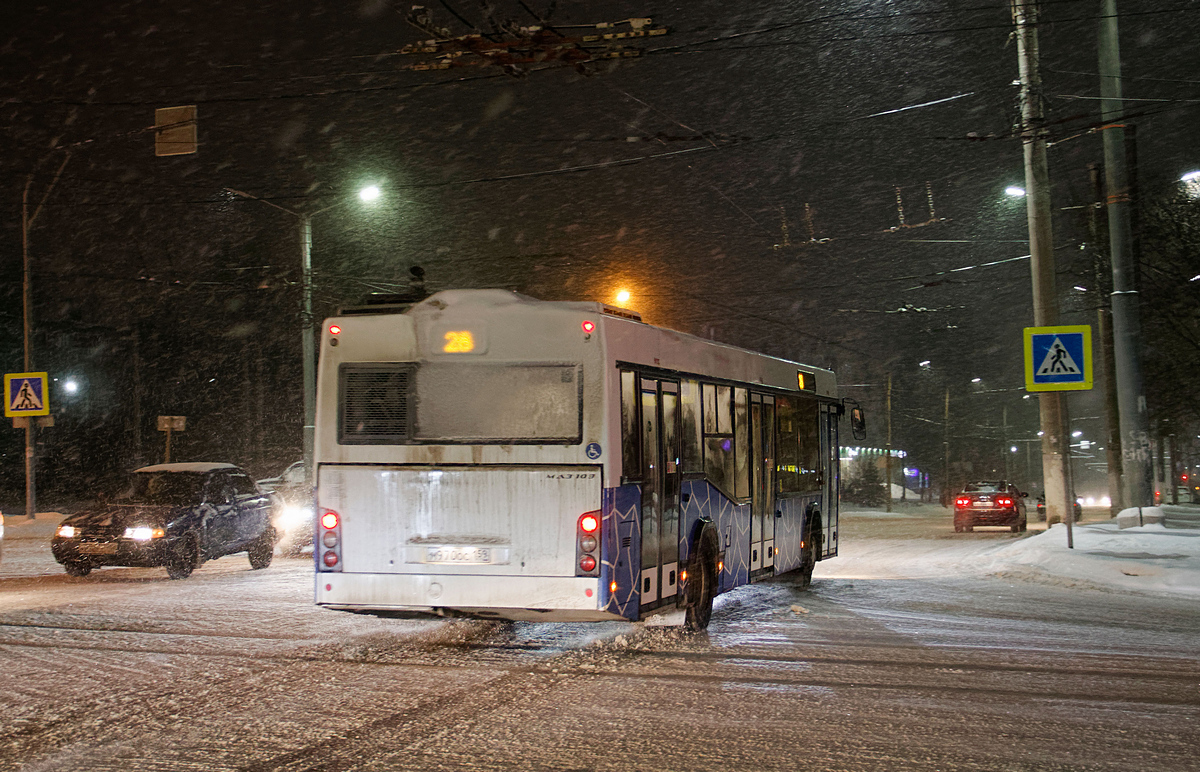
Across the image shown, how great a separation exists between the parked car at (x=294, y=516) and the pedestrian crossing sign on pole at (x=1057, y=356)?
13.0 metres

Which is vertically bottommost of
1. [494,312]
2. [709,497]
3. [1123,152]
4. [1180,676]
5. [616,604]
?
[1180,676]

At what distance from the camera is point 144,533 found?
632 inches

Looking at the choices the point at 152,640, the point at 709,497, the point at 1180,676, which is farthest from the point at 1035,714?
the point at 152,640

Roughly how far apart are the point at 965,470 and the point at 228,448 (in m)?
55.9

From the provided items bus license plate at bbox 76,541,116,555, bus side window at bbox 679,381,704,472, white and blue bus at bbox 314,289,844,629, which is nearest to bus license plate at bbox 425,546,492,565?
white and blue bus at bbox 314,289,844,629

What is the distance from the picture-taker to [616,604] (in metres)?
8.96

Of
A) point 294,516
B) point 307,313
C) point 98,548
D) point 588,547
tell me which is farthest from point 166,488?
point 588,547

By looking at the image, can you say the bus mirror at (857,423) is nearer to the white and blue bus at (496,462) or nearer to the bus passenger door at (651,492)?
the white and blue bus at (496,462)

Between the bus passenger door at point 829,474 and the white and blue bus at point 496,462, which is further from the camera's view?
the bus passenger door at point 829,474

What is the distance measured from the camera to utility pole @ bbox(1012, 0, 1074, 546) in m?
20.2

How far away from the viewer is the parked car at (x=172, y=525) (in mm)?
16078

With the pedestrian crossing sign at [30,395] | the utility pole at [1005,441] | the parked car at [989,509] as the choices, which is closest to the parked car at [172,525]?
the pedestrian crossing sign at [30,395]

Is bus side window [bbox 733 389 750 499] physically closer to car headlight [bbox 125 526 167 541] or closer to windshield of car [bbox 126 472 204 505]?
car headlight [bbox 125 526 167 541]

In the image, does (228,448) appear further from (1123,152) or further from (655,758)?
(655,758)
